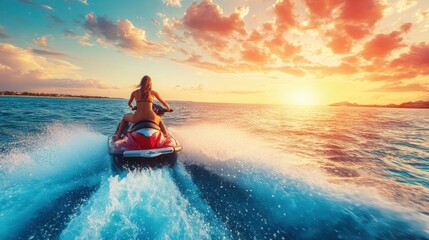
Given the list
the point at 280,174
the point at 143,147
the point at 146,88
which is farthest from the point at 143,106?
the point at 280,174

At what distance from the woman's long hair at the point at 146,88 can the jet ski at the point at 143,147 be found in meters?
0.74

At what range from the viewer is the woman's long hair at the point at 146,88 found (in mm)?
5652

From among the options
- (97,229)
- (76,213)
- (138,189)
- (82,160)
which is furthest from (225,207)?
(82,160)

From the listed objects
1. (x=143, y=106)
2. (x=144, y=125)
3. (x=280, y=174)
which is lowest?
(x=280, y=174)

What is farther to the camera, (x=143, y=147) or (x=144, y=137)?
(x=144, y=137)

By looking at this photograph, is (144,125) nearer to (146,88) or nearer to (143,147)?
(143,147)

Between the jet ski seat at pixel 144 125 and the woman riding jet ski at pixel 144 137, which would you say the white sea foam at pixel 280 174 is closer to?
the woman riding jet ski at pixel 144 137

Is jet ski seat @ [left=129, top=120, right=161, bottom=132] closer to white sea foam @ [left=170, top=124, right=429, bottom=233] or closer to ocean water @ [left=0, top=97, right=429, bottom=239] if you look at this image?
ocean water @ [left=0, top=97, right=429, bottom=239]

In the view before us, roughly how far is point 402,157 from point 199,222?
926 centimetres

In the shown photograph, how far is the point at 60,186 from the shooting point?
14.9 feet

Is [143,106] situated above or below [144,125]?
above

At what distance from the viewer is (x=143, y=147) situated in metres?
4.99

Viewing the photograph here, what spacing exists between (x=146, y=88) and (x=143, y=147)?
1.71 metres

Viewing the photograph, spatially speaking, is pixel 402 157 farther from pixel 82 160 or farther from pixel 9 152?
pixel 9 152
